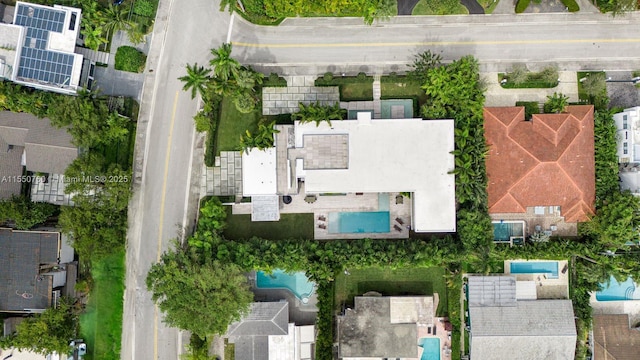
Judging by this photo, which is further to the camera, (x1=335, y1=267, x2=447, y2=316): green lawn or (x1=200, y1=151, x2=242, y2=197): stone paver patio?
(x1=200, y1=151, x2=242, y2=197): stone paver patio

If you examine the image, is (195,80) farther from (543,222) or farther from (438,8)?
(543,222)

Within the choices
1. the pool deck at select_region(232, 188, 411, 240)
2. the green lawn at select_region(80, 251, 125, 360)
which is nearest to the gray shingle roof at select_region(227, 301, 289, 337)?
the pool deck at select_region(232, 188, 411, 240)

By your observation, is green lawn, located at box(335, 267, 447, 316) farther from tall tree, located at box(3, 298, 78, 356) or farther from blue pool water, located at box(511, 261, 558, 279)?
tall tree, located at box(3, 298, 78, 356)

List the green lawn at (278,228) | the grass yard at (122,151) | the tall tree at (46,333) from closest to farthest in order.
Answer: the tall tree at (46,333), the green lawn at (278,228), the grass yard at (122,151)

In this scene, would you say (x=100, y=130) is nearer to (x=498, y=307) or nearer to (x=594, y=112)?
(x=498, y=307)

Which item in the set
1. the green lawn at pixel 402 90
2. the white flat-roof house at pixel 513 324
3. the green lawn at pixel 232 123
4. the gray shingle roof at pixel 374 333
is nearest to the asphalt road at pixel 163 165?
the green lawn at pixel 232 123

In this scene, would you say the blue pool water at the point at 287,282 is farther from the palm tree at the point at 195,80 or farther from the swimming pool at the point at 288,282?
the palm tree at the point at 195,80
